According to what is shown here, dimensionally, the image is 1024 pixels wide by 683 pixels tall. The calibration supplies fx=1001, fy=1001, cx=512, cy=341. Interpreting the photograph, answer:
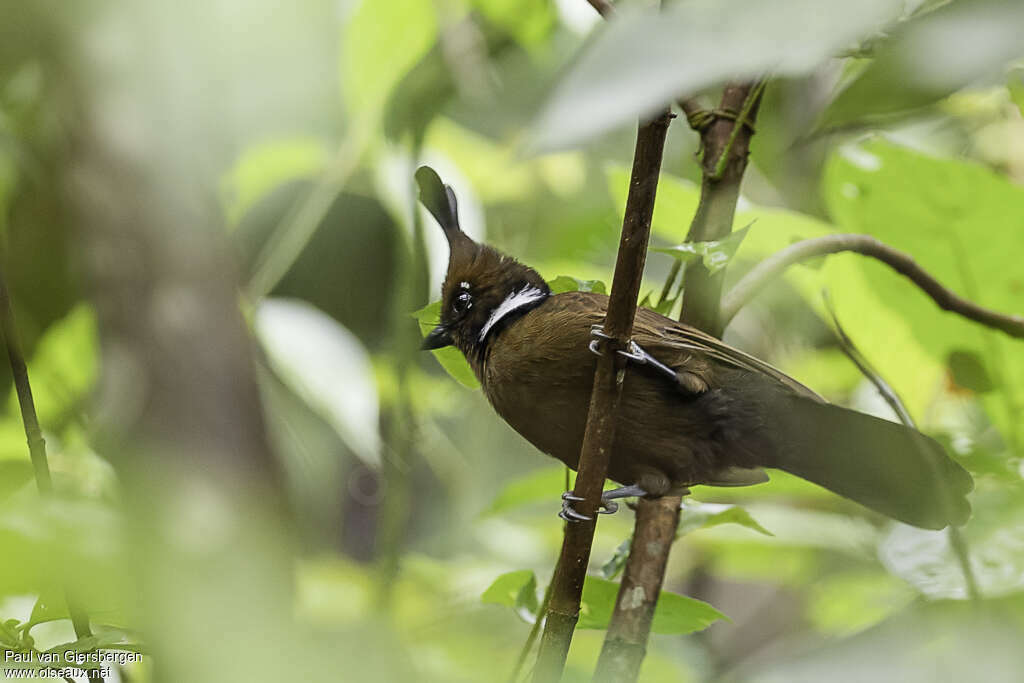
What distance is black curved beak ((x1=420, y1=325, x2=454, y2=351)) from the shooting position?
1790 mm

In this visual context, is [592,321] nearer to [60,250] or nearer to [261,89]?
[60,250]

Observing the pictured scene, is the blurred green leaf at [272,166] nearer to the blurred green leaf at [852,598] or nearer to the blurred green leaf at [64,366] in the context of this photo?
the blurred green leaf at [64,366]

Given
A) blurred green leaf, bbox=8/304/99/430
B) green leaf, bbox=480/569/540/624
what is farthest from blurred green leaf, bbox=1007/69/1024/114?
blurred green leaf, bbox=8/304/99/430

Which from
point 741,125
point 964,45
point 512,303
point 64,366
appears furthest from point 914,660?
point 64,366

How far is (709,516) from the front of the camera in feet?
4.78

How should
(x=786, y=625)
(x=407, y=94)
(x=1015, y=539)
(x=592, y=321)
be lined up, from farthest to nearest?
1. (x=786, y=625)
2. (x=407, y=94)
3. (x=592, y=321)
4. (x=1015, y=539)

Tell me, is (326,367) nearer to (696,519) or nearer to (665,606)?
(696,519)

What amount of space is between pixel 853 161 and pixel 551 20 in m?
0.90

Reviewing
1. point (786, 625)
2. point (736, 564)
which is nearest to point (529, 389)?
point (736, 564)

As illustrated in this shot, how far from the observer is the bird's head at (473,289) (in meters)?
1.82

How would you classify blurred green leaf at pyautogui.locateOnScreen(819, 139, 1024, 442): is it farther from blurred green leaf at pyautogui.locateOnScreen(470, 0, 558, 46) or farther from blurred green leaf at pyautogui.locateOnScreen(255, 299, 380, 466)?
blurred green leaf at pyautogui.locateOnScreen(255, 299, 380, 466)

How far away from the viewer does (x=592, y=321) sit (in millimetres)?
1616

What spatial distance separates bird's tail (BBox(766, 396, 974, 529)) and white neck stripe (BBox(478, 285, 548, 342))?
0.48 meters

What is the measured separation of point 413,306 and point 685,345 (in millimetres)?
776
